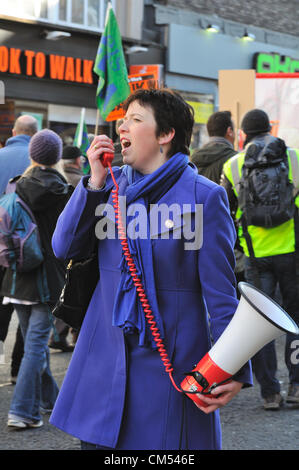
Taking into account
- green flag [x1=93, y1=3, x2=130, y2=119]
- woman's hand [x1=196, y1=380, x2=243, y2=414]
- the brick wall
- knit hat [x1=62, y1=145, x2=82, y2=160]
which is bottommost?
woman's hand [x1=196, y1=380, x2=243, y2=414]

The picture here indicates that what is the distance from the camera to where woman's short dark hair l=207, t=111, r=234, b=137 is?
6.62m

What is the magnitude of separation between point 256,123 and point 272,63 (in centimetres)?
1530

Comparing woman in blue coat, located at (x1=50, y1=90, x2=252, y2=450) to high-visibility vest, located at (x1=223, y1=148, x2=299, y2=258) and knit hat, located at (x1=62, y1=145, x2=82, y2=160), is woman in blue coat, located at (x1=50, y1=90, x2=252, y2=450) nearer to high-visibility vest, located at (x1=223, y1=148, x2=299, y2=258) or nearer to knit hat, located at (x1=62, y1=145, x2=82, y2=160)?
high-visibility vest, located at (x1=223, y1=148, x2=299, y2=258)

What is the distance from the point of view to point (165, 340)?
2627 mm

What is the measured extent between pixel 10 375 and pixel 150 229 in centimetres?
407

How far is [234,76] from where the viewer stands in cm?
968

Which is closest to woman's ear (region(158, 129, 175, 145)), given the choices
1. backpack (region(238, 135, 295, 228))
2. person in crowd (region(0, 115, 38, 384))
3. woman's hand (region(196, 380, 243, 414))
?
woman's hand (region(196, 380, 243, 414))

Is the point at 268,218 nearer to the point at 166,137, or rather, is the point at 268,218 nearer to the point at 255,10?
the point at 166,137

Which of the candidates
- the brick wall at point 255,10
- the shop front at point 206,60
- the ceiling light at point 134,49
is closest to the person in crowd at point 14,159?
the ceiling light at point 134,49

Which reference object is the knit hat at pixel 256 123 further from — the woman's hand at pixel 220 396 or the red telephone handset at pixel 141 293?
the woman's hand at pixel 220 396

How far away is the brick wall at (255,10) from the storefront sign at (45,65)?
2769 millimetres

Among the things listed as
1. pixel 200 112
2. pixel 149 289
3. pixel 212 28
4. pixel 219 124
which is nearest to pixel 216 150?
pixel 219 124

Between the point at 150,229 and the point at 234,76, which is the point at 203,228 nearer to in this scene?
the point at 150,229

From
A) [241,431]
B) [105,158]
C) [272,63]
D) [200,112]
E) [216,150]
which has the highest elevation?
[272,63]
